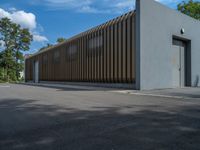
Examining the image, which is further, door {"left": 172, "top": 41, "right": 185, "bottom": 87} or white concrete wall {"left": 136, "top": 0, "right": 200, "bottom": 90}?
door {"left": 172, "top": 41, "right": 185, "bottom": 87}

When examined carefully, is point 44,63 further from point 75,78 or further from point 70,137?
point 70,137

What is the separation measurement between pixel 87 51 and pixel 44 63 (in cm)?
1394

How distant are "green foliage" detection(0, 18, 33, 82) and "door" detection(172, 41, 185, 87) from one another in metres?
43.1

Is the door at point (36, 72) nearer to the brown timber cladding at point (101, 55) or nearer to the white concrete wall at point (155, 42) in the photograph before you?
the brown timber cladding at point (101, 55)

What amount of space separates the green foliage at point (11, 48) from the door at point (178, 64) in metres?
43.1

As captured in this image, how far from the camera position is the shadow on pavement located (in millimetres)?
3102

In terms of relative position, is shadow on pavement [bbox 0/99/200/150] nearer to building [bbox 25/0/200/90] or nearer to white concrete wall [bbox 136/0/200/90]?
white concrete wall [bbox 136/0/200/90]

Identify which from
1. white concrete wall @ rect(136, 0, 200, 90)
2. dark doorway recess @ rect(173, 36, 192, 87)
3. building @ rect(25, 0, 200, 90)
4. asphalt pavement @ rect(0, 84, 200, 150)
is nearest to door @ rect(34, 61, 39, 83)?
building @ rect(25, 0, 200, 90)

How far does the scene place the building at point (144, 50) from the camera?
13.6 m

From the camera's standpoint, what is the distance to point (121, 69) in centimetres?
1555

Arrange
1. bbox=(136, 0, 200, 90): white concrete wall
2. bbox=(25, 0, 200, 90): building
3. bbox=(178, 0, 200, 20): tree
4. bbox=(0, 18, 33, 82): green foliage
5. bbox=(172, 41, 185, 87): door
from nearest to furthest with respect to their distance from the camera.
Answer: bbox=(136, 0, 200, 90): white concrete wall
bbox=(25, 0, 200, 90): building
bbox=(172, 41, 185, 87): door
bbox=(178, 0, 200, 20): tree
bbox=(0, 18, 33, 82): green foliage

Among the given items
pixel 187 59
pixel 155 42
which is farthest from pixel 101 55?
pixel 187 59

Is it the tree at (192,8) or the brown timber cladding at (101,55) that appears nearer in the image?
the brown timber cladding at (101,55)

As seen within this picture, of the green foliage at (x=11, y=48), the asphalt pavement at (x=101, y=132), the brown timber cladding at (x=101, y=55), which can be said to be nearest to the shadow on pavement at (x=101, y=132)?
the asphalt pavement at (x=101, y=132)
